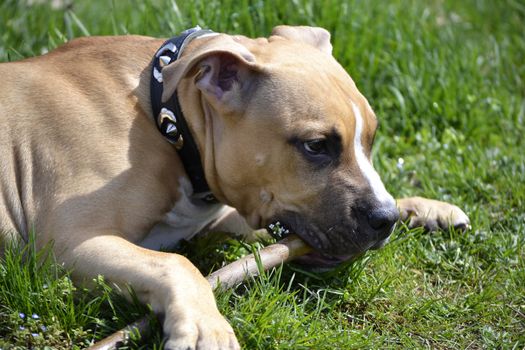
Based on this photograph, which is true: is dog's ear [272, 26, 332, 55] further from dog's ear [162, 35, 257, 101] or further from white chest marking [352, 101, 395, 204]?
white chest marking [352, 101, 395, 204]

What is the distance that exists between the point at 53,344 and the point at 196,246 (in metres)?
1.22

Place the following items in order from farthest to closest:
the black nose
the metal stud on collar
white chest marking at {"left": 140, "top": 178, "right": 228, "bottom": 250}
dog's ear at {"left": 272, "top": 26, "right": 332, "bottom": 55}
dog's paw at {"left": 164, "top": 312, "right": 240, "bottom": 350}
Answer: dog's ear at {"left": 272, "top": 26, "right": 332, "bottom": 55}, white chest marking at {"left": 140, "top": 178, "right": 228, "bottom": 250}, the metal stud on collar, the black nose, dog's paw at {"left": 164, "top": 312, "right": 240, "bottom": 350}

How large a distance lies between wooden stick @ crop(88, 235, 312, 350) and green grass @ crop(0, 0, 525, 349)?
68 millimetres

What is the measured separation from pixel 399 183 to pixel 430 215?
0.66 m

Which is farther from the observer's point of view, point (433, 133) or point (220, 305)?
point (433, 133)

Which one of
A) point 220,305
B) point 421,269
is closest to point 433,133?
point 421,269

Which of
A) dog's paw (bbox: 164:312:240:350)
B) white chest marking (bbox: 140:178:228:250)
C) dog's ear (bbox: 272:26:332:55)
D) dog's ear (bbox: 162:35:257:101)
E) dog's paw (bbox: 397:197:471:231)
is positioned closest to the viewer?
dog's paw (bbox: 164:312:240:350)

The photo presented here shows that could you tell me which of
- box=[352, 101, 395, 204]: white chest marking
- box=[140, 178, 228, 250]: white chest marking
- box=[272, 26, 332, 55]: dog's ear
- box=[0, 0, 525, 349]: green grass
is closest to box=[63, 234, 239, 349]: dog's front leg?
box=[0, 0, 525, 349]: green grass

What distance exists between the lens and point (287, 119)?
399 centimetres

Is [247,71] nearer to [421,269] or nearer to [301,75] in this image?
[301,75]

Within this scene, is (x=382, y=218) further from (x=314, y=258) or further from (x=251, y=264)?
(x=251, y=264)

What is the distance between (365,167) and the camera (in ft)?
13.3

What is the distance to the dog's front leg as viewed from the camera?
3.31 m

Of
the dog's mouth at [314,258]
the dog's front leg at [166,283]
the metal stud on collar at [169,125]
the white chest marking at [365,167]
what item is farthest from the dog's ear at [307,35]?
the dog's front leg at [166,283]
